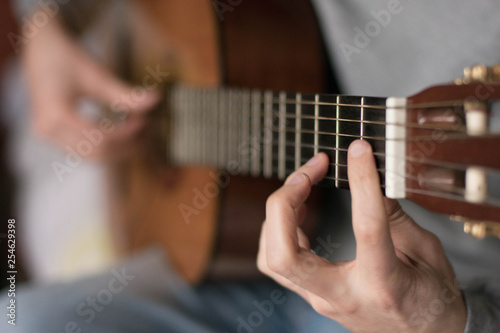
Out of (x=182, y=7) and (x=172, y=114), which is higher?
(x=182, y=7)

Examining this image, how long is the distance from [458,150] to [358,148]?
9 cm

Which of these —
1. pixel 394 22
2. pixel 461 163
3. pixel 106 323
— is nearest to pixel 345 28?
pixel 394 22

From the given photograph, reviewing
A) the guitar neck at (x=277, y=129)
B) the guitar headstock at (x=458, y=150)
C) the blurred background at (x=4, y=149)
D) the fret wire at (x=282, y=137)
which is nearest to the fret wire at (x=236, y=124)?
the guitar neck at (x=277, y=129)

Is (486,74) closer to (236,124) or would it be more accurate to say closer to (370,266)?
(370,266)

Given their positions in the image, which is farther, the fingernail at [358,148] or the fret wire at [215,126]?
the fret wire at [215,126]

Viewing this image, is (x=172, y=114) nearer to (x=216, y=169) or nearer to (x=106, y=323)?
(x=216, y=169)

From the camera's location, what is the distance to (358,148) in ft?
1.41

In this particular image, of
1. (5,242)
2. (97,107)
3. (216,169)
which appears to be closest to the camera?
(216,169)

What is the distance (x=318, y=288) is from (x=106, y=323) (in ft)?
1.23

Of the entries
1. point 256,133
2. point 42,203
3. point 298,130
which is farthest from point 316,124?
point 42,203

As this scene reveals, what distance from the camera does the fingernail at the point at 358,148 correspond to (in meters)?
0.43

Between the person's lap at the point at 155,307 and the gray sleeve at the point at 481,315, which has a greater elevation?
the gray sleeve at the point at 481,315

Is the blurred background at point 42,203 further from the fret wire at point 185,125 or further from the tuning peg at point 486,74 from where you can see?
the tuning peg at point 486,74

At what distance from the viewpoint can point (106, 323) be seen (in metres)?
0.69
